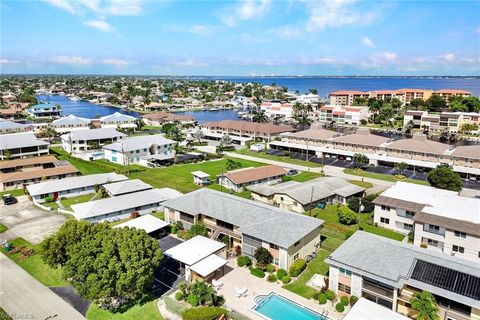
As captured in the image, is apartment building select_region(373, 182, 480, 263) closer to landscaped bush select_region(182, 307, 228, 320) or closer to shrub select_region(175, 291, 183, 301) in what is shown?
landscaped bush select_region(182, 307, 228, 320)

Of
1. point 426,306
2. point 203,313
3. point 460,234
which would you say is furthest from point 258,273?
point 460,234

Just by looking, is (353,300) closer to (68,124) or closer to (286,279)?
(286,279)

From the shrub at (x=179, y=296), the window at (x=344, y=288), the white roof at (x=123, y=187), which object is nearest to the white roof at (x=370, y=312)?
the window at (x=344, y=288)

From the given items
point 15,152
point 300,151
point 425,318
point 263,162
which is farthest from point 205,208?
point 15,152

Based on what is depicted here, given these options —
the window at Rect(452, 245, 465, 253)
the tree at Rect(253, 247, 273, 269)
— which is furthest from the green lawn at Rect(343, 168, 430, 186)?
the tree at Rect(253, 247, 273, 269)

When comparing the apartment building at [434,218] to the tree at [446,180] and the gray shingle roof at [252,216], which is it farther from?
the gray shingle roof at [252,216]

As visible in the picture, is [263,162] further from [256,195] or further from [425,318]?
[425,318]
